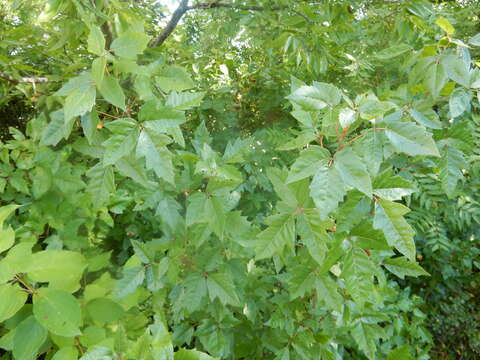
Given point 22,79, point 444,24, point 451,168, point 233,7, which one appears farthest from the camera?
point 233,7

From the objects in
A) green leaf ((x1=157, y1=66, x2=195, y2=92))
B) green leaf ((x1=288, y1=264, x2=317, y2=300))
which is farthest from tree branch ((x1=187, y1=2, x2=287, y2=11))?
green leaf ((x1=288, y1=264, x2=317, y2=300))

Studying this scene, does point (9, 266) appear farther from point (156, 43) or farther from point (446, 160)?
point (156, 43)

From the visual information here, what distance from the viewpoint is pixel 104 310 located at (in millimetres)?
839

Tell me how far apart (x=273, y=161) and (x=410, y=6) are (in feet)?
3.82

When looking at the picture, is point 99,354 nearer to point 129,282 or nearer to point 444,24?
point 129,282

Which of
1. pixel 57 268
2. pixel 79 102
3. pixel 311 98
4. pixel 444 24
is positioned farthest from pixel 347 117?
pixel 57 268

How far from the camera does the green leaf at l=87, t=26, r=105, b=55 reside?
0.71 meters

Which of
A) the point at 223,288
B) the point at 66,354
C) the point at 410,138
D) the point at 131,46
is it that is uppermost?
the point at 131,46

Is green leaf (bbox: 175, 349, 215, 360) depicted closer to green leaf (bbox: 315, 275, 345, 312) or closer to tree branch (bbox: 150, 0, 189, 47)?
green leaf (bbox: 315, 275, 345, 312)

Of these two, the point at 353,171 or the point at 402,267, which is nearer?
the point at 353,171

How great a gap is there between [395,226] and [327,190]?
180 mm

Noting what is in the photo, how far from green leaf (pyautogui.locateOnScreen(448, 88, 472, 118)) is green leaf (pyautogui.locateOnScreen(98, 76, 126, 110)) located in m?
0.78

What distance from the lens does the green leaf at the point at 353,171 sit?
621mm

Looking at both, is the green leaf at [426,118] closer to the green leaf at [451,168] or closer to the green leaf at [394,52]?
the green leaf at [451,168]
